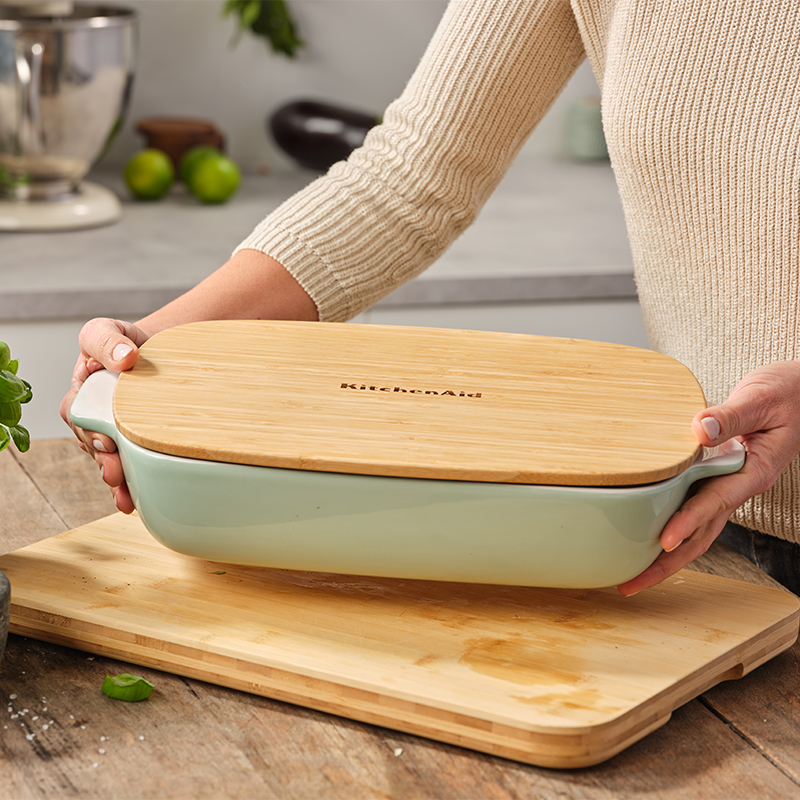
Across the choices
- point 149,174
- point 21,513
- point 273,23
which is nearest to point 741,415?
point 21,513

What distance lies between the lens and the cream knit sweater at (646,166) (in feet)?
2.72

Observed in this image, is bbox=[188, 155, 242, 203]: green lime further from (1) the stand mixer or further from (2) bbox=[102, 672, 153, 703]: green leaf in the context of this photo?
(2) bbox=[102, 672, 153, 703]: green leaf

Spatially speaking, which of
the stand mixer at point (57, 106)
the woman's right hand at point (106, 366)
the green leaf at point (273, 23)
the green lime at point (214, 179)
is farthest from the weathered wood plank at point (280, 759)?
the green leaf at point (273, 23)

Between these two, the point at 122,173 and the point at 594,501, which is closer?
the point at 594,501

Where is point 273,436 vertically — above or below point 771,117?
below

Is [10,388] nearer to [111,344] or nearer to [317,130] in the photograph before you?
[111,344]

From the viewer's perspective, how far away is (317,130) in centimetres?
228

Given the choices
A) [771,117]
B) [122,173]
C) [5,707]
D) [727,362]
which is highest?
[771,117]

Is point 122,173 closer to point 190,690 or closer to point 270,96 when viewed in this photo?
point 270,96

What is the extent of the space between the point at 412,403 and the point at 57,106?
4.91 feet

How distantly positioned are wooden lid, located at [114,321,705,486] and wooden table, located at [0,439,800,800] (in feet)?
0.49

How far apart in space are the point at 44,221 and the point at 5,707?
4.96 ft

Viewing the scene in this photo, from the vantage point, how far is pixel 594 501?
0.60 meters

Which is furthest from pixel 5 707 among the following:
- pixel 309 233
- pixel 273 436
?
pixel 309 233
